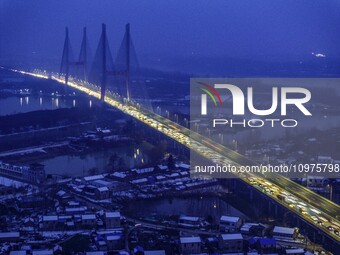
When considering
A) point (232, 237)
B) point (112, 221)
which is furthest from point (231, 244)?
point (112, 221)

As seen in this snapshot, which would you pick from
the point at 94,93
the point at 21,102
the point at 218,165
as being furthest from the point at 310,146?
the point at 21,102

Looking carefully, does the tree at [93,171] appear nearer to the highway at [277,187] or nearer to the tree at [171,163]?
the tree at [171,163]

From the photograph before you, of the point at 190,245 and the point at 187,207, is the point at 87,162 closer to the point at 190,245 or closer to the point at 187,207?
the point at 187,207

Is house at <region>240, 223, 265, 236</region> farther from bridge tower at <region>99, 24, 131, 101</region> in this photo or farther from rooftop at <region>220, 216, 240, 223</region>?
bridge tower at <region>99, 24, 131, 101</region>

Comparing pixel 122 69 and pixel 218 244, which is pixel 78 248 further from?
pixel 122 69

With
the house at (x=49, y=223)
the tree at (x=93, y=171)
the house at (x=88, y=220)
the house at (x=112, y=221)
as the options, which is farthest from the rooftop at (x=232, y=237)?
the tree at (x=93, y=171)
